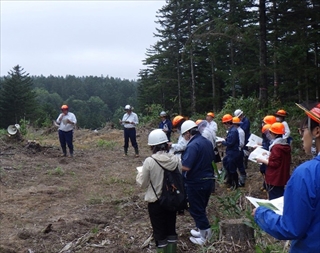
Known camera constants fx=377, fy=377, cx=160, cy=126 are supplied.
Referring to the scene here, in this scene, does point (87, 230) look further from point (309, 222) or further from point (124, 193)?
point (309, 222)

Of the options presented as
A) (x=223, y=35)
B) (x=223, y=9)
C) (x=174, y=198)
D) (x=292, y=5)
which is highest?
(x=223, y=9)

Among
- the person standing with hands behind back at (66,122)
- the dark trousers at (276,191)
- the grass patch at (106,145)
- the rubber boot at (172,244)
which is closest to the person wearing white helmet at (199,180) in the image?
the rubber boot at (172,244)

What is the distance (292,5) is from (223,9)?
15.3 m

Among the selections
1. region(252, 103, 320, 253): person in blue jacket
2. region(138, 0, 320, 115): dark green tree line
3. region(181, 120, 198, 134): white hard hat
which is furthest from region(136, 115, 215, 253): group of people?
region(138, 0, 320, 115): dark green tree line

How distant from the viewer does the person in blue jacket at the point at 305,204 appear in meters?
2.00

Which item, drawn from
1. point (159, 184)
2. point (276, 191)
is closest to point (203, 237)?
point (159, 184)

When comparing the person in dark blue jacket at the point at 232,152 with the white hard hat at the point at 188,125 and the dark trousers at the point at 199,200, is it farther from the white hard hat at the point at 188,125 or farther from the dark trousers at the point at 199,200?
the dark trousers at the point at 199,200

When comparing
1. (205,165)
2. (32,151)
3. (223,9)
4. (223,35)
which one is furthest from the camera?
(223,9)

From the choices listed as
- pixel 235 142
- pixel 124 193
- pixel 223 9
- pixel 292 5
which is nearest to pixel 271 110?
pixel 292 5

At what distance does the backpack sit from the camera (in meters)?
4.62

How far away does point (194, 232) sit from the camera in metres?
5.38

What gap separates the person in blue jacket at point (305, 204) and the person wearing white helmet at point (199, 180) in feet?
9.77

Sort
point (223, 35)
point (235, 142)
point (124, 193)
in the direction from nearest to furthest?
point (235, 142) → point (124, 193) → point (223, 35)

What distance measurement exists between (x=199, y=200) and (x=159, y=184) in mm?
837
